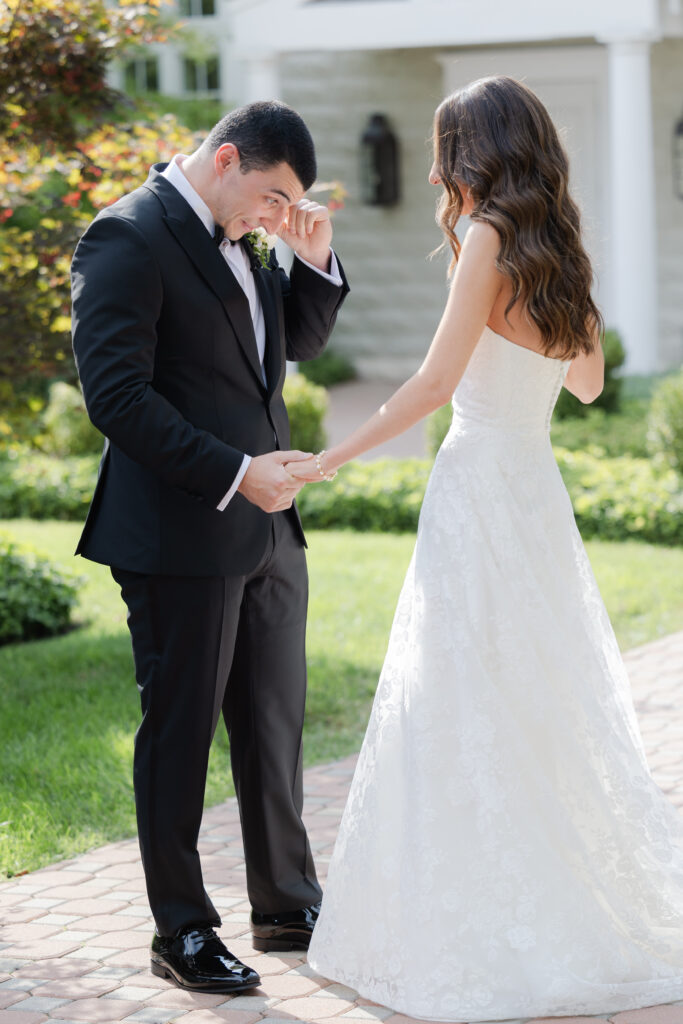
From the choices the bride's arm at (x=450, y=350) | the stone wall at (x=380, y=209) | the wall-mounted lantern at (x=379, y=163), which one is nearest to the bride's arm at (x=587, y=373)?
the bride's arm at (x=450, y=350)

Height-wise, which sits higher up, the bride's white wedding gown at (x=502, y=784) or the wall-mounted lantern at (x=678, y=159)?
the wall-mounted lantern at (x=678, y=159)

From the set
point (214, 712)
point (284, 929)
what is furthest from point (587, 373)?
point (284, 929)

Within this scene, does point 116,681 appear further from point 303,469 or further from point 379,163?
point 379,163

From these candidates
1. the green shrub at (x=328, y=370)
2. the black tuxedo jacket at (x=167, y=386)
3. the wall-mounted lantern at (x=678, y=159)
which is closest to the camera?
the black tuxedo jacket at (x=167, y=386)

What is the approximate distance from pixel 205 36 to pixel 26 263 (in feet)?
35.1

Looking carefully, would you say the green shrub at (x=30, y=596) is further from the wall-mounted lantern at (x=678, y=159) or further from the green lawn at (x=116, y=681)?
the wall-mounted lantern at (x=678, y=159)

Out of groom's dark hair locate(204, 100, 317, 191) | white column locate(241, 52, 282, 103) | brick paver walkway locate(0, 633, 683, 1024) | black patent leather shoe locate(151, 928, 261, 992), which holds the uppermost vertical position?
white column locate(241, 52, 282, 103)

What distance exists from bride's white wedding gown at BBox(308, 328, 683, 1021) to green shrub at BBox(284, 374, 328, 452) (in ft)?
26.1

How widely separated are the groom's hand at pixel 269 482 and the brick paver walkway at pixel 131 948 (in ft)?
3.73

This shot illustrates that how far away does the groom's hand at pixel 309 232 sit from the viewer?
3471mm

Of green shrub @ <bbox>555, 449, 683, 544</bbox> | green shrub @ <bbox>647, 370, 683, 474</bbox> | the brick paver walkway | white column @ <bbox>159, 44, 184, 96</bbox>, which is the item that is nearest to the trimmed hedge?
green shrub @ <bbox>555, 449, 683, 544</bbox>

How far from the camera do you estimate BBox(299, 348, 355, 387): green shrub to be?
51.2 feet

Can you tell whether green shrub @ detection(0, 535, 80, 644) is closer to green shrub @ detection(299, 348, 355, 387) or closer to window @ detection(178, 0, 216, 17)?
green shrub @ detection(299, 348, 355, 387)

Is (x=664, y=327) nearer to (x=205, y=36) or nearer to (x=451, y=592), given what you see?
(x=205, y=36)
